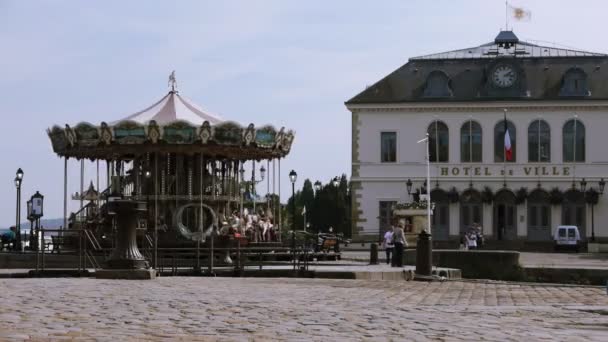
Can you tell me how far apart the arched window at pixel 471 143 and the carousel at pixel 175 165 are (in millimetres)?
29953

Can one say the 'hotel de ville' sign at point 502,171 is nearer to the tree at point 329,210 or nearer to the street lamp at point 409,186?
the street lamp at point 409,186

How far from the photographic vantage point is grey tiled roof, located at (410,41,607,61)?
2982 inches

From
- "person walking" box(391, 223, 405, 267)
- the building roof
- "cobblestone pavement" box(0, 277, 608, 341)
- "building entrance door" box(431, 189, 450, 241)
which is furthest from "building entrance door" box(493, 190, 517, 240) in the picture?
"cobblestone pavement" box(0, 277, 608, 341)

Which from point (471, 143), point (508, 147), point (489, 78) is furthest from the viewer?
point (489, 78)

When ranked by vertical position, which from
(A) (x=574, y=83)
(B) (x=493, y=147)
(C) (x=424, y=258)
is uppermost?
(A) (x=574, y=83)

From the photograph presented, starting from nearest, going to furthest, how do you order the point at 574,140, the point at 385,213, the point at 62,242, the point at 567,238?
1. the point at 62,242
2. the point at 567,238
3. the point at 574,140
4. the point at 385,213

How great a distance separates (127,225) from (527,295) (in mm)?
7924

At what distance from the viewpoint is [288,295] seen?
1966 cm

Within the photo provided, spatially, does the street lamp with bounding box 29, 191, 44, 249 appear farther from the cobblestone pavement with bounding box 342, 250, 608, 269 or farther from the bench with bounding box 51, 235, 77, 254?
the cobblestone pavement with bounding box 342, 250, 608, 269

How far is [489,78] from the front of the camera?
74.1 metres

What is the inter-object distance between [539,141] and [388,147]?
337 inches

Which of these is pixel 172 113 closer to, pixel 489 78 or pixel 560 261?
pixel 560 261

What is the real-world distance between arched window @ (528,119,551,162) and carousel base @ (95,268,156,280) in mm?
50967

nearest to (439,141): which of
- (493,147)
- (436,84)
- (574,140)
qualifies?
(493,147)
